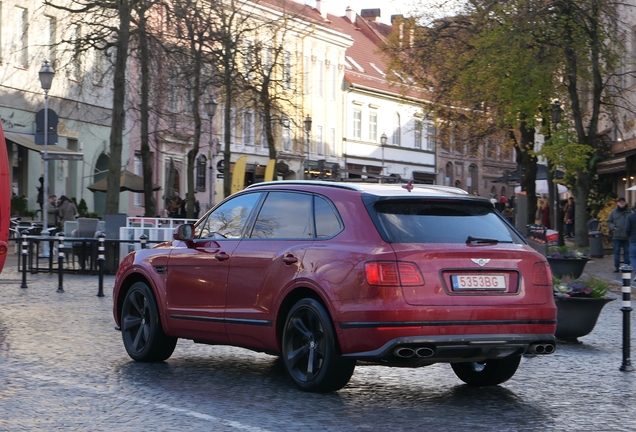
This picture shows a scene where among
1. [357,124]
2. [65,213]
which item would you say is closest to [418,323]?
[65,213]

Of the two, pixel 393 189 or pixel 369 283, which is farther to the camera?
pixel 393 189

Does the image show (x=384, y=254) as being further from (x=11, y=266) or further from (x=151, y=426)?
(x=11, y=266)

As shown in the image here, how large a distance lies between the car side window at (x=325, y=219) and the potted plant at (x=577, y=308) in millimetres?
4906

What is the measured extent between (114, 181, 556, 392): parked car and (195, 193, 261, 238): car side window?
0.7 inches

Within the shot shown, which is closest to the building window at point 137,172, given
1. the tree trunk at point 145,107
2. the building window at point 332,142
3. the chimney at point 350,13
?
the tree trunk at point 145,107

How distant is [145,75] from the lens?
109 feet

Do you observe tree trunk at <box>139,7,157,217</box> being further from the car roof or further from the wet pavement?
the car roof

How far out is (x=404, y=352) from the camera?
28.7 feet

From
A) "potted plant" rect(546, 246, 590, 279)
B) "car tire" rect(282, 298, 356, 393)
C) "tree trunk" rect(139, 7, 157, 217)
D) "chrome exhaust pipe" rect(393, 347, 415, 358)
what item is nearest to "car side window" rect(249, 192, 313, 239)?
"car tire" rect(282, 298, 356, 393)

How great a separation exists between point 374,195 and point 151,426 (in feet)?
8.17

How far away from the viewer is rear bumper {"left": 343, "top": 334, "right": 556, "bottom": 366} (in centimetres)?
873

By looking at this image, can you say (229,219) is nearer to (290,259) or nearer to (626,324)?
(290,259)

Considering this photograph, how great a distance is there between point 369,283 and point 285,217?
1.45m

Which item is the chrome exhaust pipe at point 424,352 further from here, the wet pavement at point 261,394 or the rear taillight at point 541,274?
the rear taillight at point 541,274
